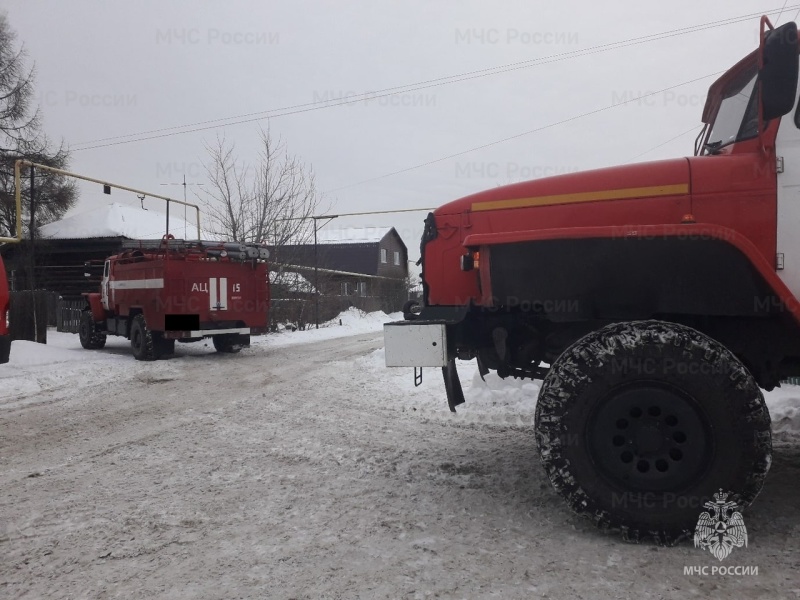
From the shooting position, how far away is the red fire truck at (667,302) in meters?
2.89

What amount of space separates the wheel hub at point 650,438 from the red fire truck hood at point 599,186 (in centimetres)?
108

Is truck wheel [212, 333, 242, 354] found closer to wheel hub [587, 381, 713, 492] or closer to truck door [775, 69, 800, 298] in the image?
wheel hub [587, 381, 713, 492]

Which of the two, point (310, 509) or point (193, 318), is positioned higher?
point (193, 318)

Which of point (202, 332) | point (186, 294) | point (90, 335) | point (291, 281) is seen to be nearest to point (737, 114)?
point (186, 294)

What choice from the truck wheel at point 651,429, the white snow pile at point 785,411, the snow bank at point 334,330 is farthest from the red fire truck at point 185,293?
the truck wheel at point 651,429

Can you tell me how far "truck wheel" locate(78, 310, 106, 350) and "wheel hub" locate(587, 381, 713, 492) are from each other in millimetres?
14877

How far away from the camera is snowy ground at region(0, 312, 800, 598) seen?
2.63 m

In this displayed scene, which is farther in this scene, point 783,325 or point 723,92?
point 723,92

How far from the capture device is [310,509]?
354cm

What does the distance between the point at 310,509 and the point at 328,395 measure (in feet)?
14.3

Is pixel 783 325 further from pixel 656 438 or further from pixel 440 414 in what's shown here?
pixel 440 414

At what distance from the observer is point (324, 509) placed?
3535mm

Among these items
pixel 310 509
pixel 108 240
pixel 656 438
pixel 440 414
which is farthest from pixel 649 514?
pixel 108 240

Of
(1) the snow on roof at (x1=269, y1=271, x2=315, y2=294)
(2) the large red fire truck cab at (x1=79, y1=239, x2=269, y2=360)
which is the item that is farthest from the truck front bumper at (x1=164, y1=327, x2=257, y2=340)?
(1) the snow on roof at (x1=269, y1=271, x2=315, y2=294)
